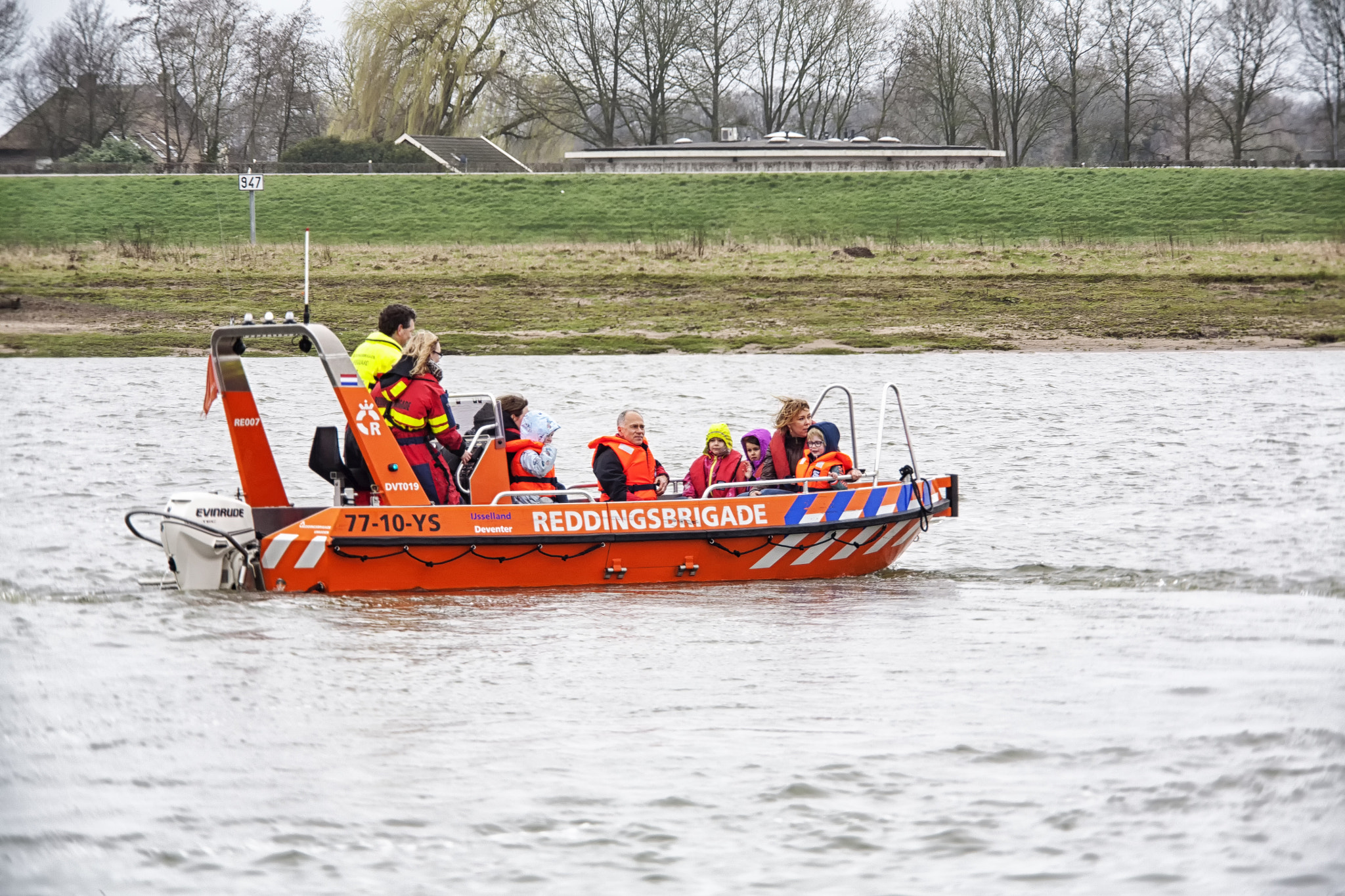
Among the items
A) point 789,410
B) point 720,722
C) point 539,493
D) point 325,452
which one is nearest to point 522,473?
point 539,493

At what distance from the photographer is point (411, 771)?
582cm

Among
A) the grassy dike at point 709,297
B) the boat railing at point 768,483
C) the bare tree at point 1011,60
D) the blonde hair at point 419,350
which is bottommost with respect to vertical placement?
the boat railing at point 768,483

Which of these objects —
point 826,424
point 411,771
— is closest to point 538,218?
point 826,424

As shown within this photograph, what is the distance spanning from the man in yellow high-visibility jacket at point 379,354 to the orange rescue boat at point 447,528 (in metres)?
0.11

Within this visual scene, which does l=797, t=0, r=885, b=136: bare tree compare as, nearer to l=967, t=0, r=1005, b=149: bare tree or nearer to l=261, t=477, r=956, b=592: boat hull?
l=967, t=0, r=1005, b=149: bare tree

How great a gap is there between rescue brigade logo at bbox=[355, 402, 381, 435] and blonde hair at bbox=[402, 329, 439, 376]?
0.31 meters

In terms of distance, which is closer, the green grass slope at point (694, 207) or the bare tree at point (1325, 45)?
the bare tree at point (1325, 45)

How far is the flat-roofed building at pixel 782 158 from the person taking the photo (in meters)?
53.0

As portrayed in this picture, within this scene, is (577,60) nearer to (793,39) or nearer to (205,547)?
(793,39)

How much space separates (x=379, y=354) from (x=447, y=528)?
3.62ft

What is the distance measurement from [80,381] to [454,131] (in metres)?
43.3

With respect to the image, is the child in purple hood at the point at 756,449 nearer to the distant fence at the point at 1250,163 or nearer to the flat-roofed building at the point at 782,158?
the flat-roofed building at the point at 782,158

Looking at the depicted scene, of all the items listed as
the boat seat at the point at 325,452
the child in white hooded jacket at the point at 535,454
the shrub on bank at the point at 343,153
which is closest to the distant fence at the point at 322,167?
the shrub on bank at the point at 343,153

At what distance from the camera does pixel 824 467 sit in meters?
9.65
